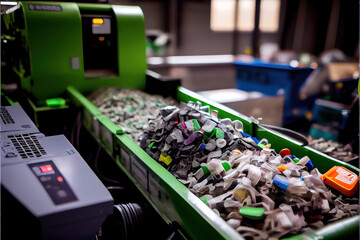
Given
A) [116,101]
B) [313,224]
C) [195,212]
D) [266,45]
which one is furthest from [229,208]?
[266,45]

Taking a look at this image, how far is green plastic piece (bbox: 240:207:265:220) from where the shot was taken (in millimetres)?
1385

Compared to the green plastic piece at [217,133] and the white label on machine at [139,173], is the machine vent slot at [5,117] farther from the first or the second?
the green plastic piece at [217,133]

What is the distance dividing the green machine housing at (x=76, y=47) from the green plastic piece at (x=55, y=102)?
19 centimetres

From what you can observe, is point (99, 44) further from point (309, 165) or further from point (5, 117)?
point (309, 165)

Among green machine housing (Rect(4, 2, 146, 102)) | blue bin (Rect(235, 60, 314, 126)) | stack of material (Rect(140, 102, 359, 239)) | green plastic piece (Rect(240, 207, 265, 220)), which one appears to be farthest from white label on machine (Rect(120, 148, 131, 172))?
blue bin (Rect(235, 60, 314, 126))

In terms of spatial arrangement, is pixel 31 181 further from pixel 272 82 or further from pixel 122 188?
pixel 272 82

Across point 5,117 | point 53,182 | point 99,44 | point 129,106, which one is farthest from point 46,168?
point 99,44

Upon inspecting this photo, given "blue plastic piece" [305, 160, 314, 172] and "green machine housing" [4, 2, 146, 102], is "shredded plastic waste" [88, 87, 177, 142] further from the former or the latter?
"blue plastic piece" [305, 160, 314, 172]

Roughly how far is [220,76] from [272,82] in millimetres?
2944

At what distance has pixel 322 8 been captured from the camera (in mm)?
8859

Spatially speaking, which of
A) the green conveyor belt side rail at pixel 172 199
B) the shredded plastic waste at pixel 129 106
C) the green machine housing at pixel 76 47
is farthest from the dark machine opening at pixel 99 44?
the green conveyor belt side rail at pixel 172 199

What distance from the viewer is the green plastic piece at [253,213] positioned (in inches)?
54.5

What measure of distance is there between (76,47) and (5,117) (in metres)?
1.47

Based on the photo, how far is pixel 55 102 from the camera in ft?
9.88
